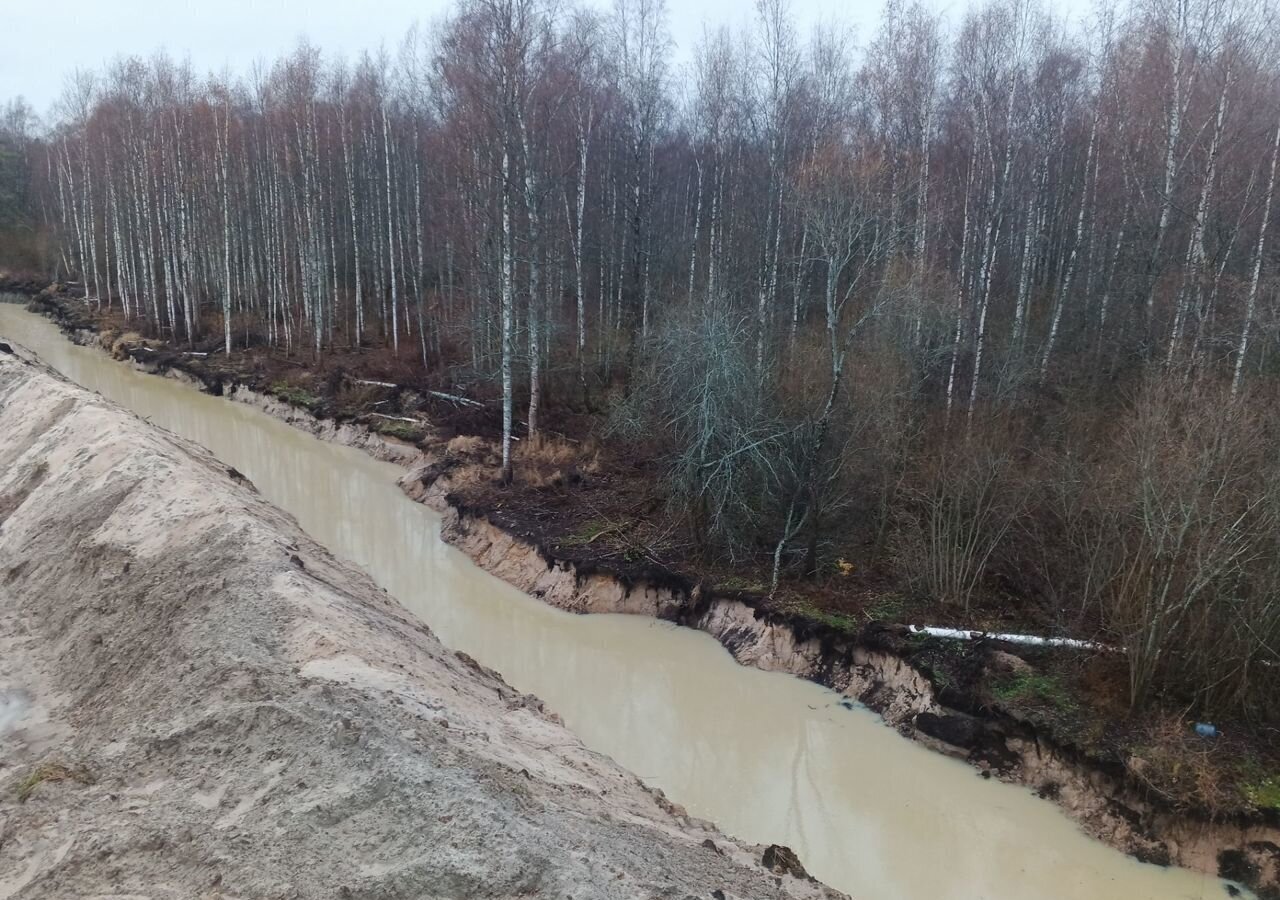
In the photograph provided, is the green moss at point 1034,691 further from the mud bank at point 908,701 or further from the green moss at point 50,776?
the green moss at point 50,776

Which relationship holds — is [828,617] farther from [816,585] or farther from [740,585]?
[740,585]

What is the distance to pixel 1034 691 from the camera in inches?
332

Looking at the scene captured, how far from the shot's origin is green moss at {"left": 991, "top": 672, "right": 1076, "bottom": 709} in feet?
27.0

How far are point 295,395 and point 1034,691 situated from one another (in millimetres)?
21386

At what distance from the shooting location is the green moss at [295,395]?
2222 centimetres

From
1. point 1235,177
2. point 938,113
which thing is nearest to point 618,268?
point 938,113

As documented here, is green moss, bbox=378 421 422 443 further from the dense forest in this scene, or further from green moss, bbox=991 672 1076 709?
green moss, bbox=991 672 1076 709

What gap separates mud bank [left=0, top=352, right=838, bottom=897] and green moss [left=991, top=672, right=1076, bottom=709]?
378 cm

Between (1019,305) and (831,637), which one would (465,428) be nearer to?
(831,637)

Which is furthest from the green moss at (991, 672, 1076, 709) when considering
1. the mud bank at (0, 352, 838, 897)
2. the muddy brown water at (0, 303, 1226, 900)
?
the mud bank at (0, 352, 838, 897)

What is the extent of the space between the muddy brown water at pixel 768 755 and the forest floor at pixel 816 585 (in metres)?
0.78

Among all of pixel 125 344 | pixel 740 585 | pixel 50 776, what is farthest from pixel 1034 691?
pixel 125 344

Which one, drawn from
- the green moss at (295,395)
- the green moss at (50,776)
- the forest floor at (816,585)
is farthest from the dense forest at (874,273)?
the green moss at (50,776)

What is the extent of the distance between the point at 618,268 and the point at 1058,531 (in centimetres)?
1685
